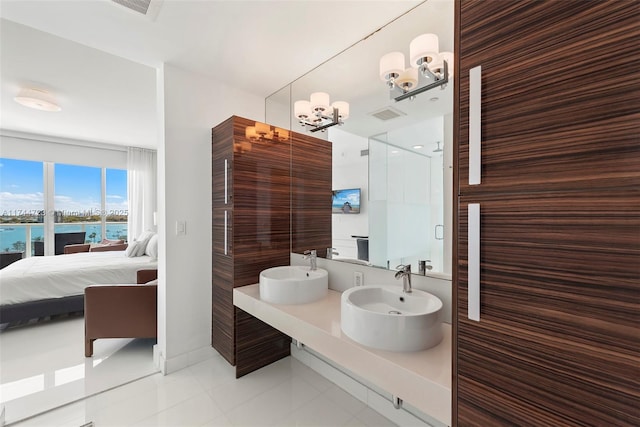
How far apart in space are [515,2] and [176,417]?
8.46 ft

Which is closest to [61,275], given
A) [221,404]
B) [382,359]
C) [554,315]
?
[221,404]

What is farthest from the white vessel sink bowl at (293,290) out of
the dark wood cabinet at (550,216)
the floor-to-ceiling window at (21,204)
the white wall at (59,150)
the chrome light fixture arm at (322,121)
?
the floor-to-ceiling window at (21,204)

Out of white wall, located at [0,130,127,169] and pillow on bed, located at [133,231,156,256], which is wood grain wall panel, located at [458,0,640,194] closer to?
pillow on bed, located at [133,231,156,256]

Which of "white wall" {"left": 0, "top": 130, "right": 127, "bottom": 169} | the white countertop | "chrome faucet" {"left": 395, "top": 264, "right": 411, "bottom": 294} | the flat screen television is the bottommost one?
the white countertop

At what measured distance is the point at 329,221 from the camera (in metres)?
2.17

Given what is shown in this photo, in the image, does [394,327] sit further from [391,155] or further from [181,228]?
[181,228]

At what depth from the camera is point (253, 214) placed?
2256mm

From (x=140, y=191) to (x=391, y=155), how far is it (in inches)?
227

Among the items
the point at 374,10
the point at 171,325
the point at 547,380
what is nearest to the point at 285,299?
the point at 171,325

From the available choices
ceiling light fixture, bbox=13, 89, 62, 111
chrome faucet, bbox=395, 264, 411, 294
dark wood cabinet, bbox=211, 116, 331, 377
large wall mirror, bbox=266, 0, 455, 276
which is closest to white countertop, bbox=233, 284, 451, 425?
chrome faucet, bbox=395, 264, 411, 294

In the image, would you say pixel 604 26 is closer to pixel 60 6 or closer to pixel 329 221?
pixel 329 221

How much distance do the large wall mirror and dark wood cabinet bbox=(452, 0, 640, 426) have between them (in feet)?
2.13

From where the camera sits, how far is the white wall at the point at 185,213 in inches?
87.1

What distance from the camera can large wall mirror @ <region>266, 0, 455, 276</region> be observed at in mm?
1520
